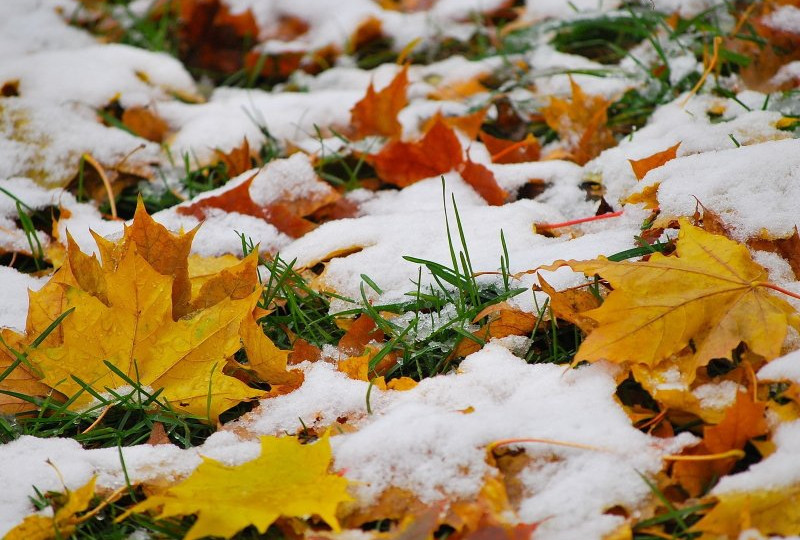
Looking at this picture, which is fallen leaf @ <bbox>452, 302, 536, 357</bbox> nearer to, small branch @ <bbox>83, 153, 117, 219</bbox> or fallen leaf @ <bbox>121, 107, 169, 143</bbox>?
small branch @ <bbox>83, 153, 117, 219</bbox>

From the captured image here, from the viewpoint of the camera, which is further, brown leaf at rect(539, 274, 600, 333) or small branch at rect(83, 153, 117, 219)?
small branch at rect(83, 153, 117, 219)

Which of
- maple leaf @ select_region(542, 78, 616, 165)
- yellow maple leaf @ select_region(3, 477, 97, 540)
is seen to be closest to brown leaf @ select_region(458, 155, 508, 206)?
maple leaf @ select_region(542, 78, 616, 165)

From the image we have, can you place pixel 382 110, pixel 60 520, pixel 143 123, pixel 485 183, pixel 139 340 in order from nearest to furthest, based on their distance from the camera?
pixel 60 520 < pixel 139 340 < pixel 485 183 < pixel 382 110 < pixel 143 123

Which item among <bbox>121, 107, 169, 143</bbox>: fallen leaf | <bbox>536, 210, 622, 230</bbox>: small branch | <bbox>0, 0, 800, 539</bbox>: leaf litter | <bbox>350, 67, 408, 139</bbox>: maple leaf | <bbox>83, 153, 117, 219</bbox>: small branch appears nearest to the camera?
<bbox>0, 0, 800, 539</bbox>: leaf litter

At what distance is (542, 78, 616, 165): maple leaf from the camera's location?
186 cm

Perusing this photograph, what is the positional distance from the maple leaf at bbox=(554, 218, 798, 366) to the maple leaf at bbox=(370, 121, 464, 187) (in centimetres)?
78

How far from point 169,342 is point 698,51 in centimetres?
184

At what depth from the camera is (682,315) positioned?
1061mm

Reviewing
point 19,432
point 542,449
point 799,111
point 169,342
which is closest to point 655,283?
point 542,449

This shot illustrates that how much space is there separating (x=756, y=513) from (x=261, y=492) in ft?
2.10

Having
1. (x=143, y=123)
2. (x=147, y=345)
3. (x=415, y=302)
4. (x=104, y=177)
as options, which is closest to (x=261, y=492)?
(x=147, y=345)

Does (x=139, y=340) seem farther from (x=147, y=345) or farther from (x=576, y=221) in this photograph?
(x=576, y=221)

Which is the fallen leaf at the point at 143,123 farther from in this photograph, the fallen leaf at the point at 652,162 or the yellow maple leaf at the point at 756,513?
the yellow maple leaf at the point at 756,513

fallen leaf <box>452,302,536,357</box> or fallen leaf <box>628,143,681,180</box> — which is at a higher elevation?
fallen leaf <box>628,143,681,180</box>
